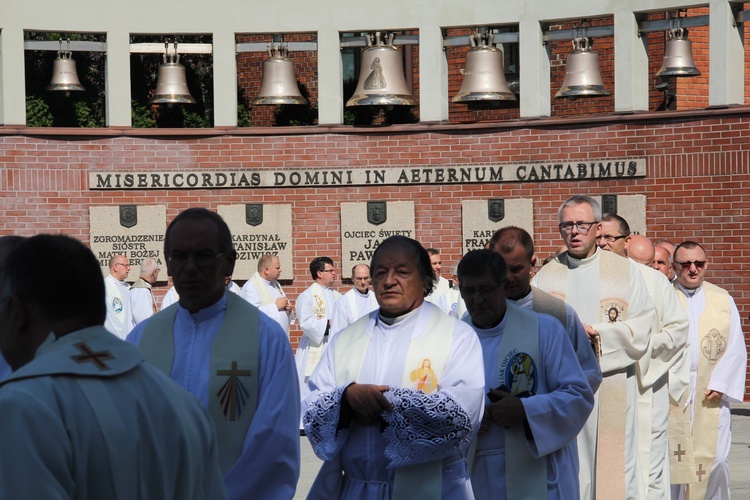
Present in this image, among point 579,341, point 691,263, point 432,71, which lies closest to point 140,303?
point 432,71

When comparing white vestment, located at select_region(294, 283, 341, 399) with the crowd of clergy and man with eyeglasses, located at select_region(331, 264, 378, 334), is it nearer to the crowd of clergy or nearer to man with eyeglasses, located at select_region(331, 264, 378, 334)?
man with eyeglasses, located at select_region(331, 264, 378, 334)

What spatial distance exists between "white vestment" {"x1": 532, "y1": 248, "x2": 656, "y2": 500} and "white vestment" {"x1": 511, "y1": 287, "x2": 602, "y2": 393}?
1.33 metres

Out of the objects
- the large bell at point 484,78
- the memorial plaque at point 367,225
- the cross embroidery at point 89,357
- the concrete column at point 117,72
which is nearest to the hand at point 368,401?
the cross embroidery at point 89,357

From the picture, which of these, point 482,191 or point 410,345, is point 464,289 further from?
point 482,191

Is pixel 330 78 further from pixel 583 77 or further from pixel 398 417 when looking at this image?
pixel 398 417

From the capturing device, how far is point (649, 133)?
15.2 meters

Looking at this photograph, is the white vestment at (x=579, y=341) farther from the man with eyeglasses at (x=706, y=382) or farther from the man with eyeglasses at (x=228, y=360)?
the man with eyeglasses at (x=706, y=382)

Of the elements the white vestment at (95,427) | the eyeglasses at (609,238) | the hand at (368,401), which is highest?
the eyeglasses at (609,238)

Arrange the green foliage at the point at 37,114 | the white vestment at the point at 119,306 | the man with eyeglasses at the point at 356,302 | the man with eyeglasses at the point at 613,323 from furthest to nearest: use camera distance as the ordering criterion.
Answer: the green foliage at the point at 37,114, the man with eyeglasses at the point at 356,302, the white vestment at the point at 119,306, the man with eyeglasses at the point at 613,323

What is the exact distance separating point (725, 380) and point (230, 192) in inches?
318

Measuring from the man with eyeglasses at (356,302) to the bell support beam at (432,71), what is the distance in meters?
2.26

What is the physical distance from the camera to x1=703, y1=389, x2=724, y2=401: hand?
31.4ft

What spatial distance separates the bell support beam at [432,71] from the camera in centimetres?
1578

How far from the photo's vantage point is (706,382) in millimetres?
9672
